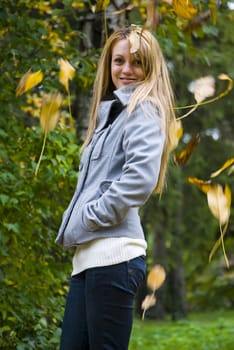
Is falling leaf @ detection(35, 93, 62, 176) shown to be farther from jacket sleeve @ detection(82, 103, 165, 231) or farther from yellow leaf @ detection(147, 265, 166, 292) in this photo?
yellow leaf @ detection(147, 265, 166, 292)

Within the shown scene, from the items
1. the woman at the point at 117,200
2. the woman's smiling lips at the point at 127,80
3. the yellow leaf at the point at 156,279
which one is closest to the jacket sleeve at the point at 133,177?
the woman at the point at 117,200

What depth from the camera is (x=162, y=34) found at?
484cm

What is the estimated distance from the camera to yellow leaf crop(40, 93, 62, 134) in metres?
2.44

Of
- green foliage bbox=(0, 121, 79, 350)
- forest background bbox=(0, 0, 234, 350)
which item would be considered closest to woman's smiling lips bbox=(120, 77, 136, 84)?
forest background bbox=(0, 0, 234, 350)

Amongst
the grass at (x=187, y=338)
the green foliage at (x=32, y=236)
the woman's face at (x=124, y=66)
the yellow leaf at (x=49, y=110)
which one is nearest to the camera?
the yellow leaf at (x=49, y=110)

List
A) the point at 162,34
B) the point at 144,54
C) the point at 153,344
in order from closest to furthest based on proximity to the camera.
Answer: the point at 144,54
the point at 162,34
the point at 153,344

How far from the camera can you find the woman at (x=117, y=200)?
2.37 m

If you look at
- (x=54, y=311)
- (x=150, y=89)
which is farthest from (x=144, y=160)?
(x=54, y=311)

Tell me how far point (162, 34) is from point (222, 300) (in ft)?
48.7

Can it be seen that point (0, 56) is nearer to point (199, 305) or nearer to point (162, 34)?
point (162, 34)

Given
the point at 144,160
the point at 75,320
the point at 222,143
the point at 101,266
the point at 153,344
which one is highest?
the point at 144,160

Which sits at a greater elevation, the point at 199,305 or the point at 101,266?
the point at 101,266

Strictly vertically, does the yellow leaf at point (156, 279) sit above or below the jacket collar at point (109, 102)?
below

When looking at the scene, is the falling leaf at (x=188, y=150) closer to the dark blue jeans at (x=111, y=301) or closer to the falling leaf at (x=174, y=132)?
the falling leaf at (x=174, y=132)
